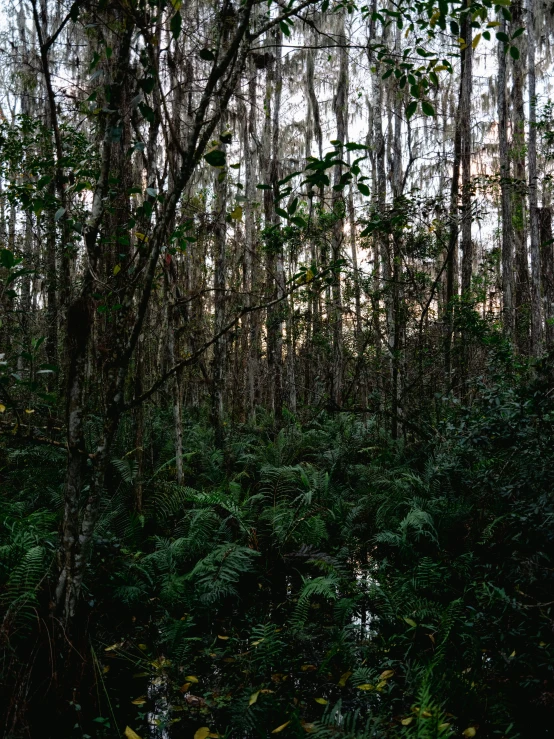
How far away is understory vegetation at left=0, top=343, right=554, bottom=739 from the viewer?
2.93 meters

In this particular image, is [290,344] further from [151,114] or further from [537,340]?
[151,114]

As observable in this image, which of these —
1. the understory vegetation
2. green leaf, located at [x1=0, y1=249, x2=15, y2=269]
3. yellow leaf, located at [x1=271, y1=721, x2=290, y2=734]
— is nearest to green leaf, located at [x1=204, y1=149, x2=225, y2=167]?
green leaf, located at [x1=0, y1=249, x2=15, y2=269]

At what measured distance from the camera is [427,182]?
20.5m

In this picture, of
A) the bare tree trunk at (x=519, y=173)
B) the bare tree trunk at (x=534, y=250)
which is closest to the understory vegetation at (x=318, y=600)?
the bare tree trunk at (x=534, y=250)

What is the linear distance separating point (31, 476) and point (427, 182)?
60.7 ft

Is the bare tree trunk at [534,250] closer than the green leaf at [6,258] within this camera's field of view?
No

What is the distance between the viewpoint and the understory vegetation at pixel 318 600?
2932 mm

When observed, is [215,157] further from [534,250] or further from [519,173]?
[519,173]

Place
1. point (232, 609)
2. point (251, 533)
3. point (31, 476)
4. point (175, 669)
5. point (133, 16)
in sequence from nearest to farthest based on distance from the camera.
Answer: point (133, 16), point (175, 669), point (232, 609), point (251, 533), point (31, 476)

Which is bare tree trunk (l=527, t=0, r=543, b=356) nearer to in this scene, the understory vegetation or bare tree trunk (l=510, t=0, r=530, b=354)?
bare tree trunk (l=510, t=0, r=530, b=354)

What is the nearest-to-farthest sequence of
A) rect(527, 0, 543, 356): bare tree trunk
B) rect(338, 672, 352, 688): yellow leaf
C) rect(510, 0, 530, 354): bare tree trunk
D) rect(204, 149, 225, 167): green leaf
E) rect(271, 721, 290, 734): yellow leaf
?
1. rect(204, 149, 225, 167): green leaf
2. rect(271, 721, 290, 734): yellow leaf
3. rect(338, 672, 352, 688): yellow leaf
4. rect(527, 0, 543, 356): bare tree trunk
5. rect(510, 0, 530, 354): bare tree trunk

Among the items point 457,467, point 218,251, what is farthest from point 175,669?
point 218,251

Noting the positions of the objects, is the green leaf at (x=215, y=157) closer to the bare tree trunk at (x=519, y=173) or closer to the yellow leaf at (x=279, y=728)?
the yellow leaf at (x=279, y=728)

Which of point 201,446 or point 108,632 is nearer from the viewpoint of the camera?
point 108,632
